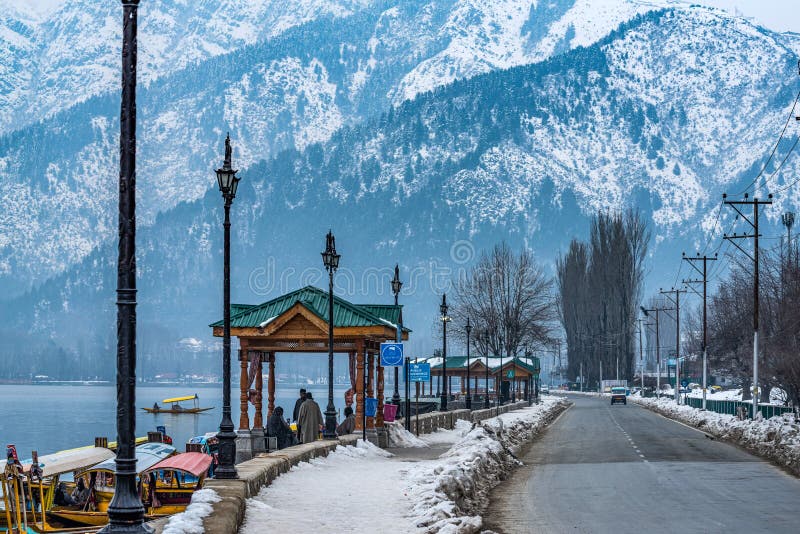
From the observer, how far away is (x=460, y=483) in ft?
79.0

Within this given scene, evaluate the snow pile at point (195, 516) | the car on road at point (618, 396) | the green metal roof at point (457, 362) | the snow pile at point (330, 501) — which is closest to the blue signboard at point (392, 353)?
the snow pile at point (330, 501)

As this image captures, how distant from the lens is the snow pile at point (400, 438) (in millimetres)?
44188

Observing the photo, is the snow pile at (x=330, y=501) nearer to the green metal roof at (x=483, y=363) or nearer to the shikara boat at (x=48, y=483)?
the shikara boat at (x=48, y=483)

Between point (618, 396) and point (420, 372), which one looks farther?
point (618, 396)

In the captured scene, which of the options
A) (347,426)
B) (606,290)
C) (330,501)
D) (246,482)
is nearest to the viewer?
(246,482)

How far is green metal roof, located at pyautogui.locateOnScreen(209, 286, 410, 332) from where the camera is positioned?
4169 centimetres

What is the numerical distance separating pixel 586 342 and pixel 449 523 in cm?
14714

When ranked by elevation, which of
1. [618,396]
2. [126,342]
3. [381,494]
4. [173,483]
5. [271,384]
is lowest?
[618,396]

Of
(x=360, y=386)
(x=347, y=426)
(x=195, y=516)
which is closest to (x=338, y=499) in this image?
(x=195, y=516)

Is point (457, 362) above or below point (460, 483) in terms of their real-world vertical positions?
above

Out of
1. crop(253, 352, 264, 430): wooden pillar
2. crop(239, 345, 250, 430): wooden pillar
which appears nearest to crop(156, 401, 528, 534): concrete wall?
crop(239, 345, 250, 430): wooden pillar

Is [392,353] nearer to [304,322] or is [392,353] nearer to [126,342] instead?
[304,322]

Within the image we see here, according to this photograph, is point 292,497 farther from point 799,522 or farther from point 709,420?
point 709,420

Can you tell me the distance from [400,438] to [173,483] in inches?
659
